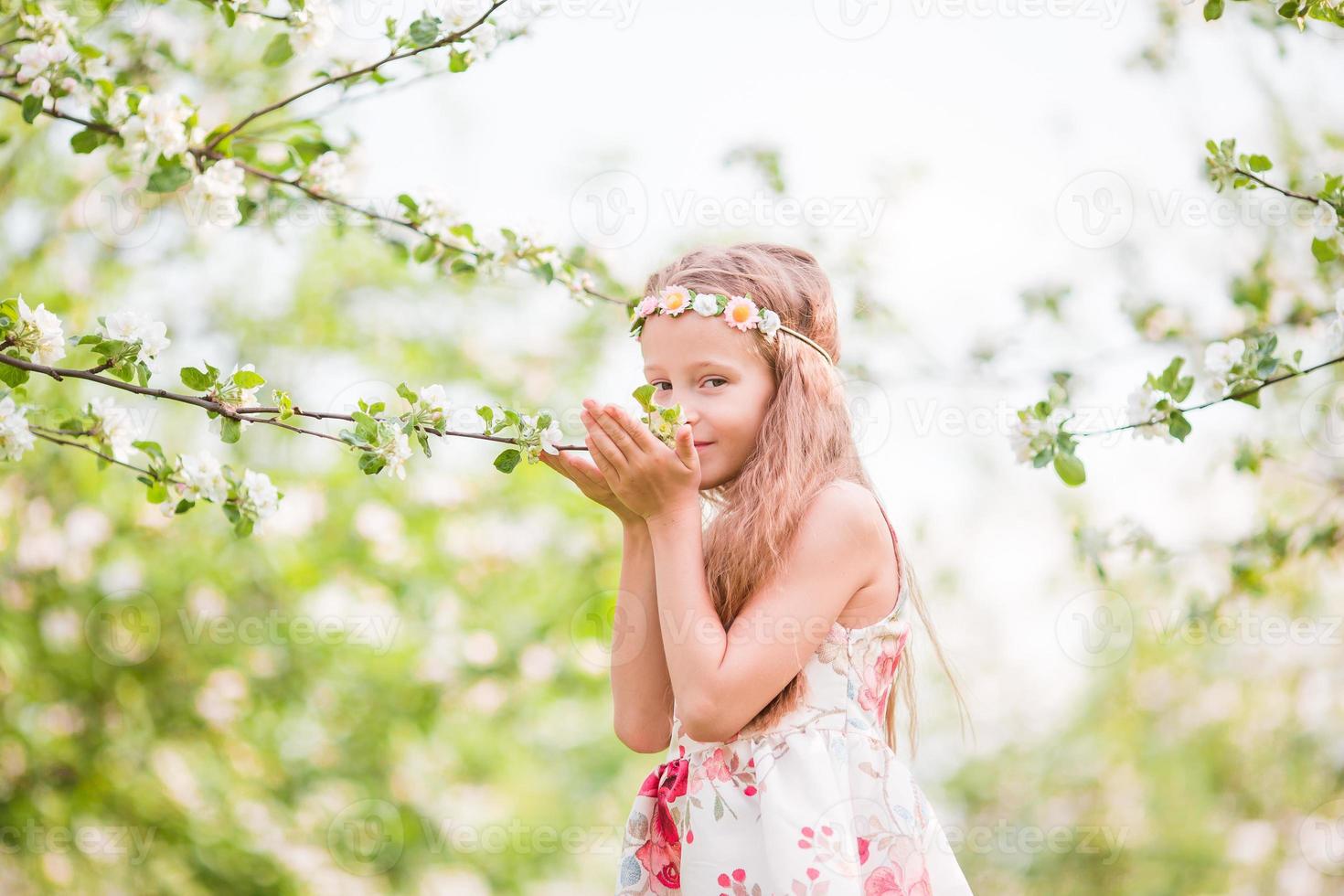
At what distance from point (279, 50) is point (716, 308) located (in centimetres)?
77

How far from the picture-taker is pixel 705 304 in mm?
1486

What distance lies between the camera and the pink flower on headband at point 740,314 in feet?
4.92

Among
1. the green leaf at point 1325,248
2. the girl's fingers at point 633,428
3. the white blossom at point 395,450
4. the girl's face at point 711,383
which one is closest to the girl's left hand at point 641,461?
the girl's fingers at point 633,428

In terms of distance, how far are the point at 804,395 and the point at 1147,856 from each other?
4962mm

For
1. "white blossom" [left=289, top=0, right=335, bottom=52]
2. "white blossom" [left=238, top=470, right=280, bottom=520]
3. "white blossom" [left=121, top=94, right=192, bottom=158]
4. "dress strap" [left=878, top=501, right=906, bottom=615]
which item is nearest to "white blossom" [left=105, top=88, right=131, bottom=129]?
"white blossom" [left=121, top=94, right=192, bottom=158]

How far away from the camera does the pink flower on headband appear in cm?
150

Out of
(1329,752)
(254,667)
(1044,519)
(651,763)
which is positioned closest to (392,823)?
(254,667)

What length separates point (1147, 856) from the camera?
18.1 feet

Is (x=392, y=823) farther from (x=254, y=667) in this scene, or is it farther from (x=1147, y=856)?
(x=1147, y=856)

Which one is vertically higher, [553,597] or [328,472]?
[328,472]

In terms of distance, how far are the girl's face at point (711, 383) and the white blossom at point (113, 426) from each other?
63 centimetres

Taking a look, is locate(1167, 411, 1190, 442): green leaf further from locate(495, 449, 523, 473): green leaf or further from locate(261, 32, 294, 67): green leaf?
locate(261, 32, 294, 67): green leaf

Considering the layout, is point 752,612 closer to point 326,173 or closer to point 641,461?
point 641,461

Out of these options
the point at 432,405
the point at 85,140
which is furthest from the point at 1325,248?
the point at 85,140
